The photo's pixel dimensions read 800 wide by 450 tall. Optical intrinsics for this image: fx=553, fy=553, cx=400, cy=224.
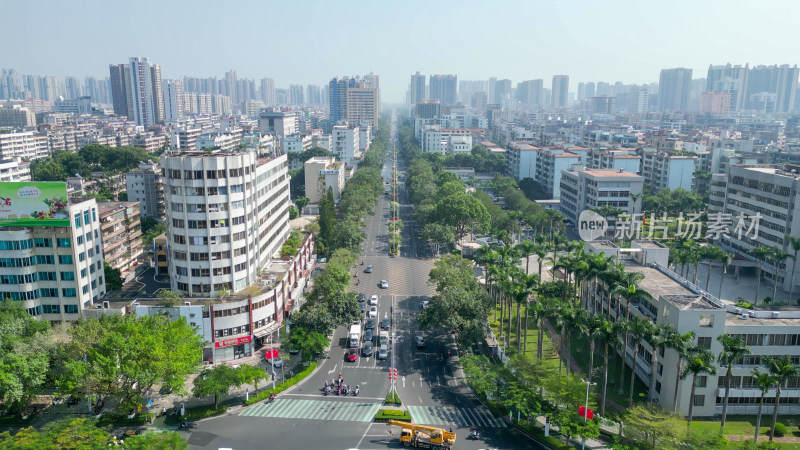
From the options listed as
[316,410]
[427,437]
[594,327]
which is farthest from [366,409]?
[594,327]

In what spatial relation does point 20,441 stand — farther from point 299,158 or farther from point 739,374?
point 299,158

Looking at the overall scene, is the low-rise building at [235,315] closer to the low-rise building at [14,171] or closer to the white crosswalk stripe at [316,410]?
the white crosswalk stripe at [316,410]

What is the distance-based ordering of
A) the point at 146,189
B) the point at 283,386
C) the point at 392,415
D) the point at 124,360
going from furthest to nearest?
1. the point at 146,189
2. the point at 283,386
3. the point at 392,415
4. the point at 124,360

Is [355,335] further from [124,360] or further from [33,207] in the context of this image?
[33,207]

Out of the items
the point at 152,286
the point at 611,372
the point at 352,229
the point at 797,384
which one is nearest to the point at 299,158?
the point at 352,229

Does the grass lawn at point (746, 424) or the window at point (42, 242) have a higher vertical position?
the window at point (42, 242)

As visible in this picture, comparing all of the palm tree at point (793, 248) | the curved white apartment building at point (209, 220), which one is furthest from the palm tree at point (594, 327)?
the palm tree at point (793, 248)

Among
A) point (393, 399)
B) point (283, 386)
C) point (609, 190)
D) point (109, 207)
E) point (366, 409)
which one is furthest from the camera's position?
point (609, 190)
